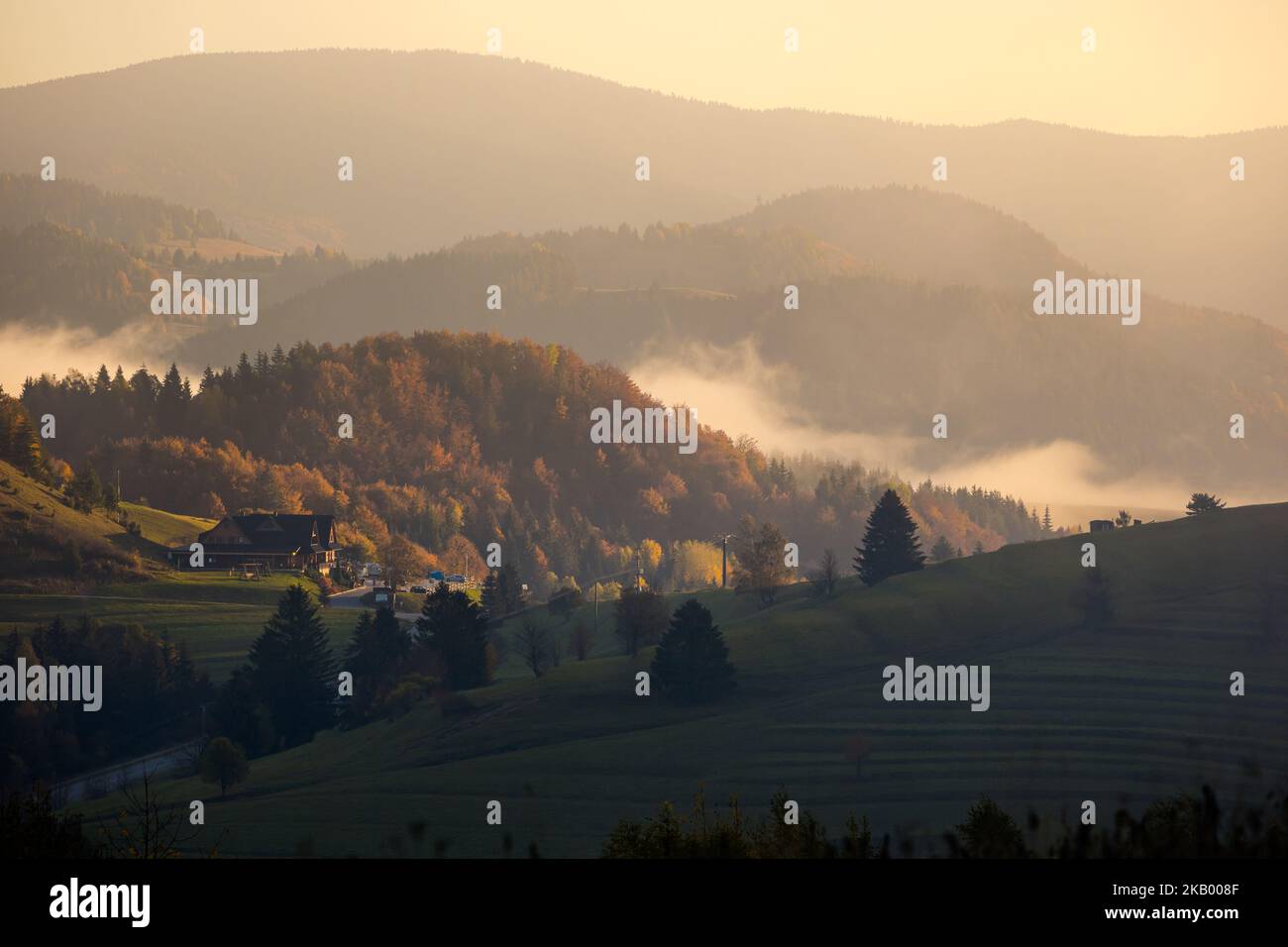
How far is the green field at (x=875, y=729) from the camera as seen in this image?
3880 inches

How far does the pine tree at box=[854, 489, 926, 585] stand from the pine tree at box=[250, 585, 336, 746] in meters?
56.2

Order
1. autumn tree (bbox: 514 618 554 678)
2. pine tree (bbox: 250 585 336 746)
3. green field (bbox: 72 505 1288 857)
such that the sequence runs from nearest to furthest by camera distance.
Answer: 1. green field (bbox: 72 505 1288 857)
2. pine tree (bbox: 250 585 336 746)
3. autumn tree (bbox: 514 618 554 678)

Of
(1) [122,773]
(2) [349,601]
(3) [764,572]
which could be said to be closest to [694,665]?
(1) [122,773]

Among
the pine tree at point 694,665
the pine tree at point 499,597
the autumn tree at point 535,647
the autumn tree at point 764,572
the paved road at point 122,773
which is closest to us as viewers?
the paved road at point 122,773

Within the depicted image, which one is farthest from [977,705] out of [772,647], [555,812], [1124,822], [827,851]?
[1124,822]

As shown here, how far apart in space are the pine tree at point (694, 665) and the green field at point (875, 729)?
235cm

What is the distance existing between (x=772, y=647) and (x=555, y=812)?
4097 cm

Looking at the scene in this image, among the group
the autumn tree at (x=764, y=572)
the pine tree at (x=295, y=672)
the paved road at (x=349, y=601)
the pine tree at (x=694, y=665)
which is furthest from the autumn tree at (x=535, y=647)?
the autumn tree at (x=764, y=572)

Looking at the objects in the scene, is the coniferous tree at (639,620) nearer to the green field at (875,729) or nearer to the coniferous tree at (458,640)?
the green field at (875,729)

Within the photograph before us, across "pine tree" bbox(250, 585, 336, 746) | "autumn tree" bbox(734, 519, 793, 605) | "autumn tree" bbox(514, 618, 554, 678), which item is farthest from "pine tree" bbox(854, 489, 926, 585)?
"pine tree" bbox(250, 585, 336, 746)

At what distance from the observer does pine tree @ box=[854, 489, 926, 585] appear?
16162cm

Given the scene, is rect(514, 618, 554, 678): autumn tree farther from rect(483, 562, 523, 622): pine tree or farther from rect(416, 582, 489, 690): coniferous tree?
rect(483, 562, 523, 622): pine tree

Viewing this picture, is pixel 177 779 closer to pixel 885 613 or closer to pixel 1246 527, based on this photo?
pixel 885 613

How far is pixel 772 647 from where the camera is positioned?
136000 millimetres
